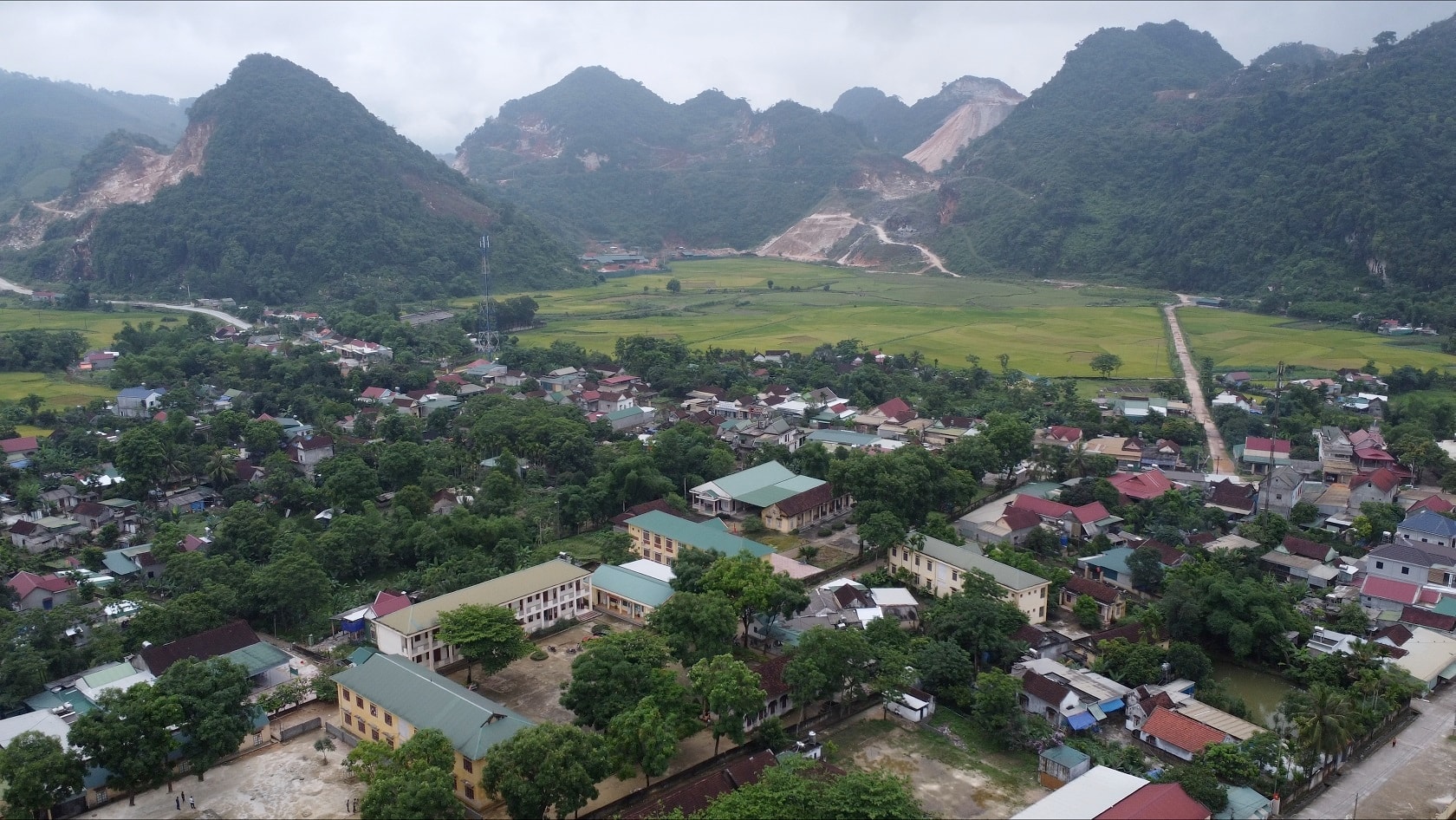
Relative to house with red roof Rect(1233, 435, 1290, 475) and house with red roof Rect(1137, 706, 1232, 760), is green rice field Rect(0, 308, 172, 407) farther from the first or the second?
house with red roof Rect(1233, 435, 1290, 475)

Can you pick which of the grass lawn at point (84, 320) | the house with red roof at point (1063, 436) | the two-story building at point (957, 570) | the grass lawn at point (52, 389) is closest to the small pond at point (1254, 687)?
the two-story building at point (957, 570)

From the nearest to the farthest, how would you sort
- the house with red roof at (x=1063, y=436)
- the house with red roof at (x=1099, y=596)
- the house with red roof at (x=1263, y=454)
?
1. the house with red roof at (x=1099, y=596)
2. the house with red roof at (x=1263, y=454)
3. the house with red roof at (x=1063, y=436)

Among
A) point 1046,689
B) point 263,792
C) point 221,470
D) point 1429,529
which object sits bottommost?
point 263,792

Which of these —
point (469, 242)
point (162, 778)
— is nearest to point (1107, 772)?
point (162, 778)

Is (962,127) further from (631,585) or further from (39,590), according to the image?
(39,590)

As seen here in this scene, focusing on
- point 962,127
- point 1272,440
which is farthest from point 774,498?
point 962,127

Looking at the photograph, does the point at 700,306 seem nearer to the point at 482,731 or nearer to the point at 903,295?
the point at 903,295

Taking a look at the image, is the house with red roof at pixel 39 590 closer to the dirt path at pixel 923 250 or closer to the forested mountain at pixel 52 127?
the dirt path at pixel 923 250
